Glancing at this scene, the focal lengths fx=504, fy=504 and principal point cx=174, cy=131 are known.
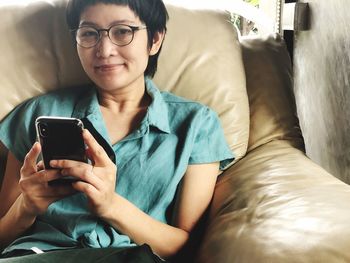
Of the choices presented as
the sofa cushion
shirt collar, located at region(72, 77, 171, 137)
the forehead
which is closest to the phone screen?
shirt collar, located at region(72, 77, 171, 137)

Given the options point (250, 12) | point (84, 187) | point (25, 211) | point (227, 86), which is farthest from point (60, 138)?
point (250, 12)

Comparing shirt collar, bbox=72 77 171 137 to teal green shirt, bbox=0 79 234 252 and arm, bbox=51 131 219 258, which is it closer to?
teal green shirt, bbox=0 79 234 252

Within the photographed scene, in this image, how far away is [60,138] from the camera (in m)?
0.92

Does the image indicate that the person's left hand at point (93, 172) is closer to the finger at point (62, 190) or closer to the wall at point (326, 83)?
the finger at point (62, 190)

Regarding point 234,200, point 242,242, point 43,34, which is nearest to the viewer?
point 242,242

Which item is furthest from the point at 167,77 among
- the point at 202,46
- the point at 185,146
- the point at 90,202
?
the point at 90,202

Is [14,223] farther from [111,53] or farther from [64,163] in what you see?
[111,53]

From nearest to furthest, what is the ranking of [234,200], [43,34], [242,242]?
[242,242]
[234,200]
[43,34]

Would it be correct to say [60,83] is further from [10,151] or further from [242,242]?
[242,242]

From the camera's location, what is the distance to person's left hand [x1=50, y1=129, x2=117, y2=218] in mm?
921

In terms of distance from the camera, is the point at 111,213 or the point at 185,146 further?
the point at 185,146

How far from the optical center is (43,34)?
4.27 ft

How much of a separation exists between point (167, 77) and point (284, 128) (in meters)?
0.35

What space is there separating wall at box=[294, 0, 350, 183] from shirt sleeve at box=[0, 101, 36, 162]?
2.82 feet
